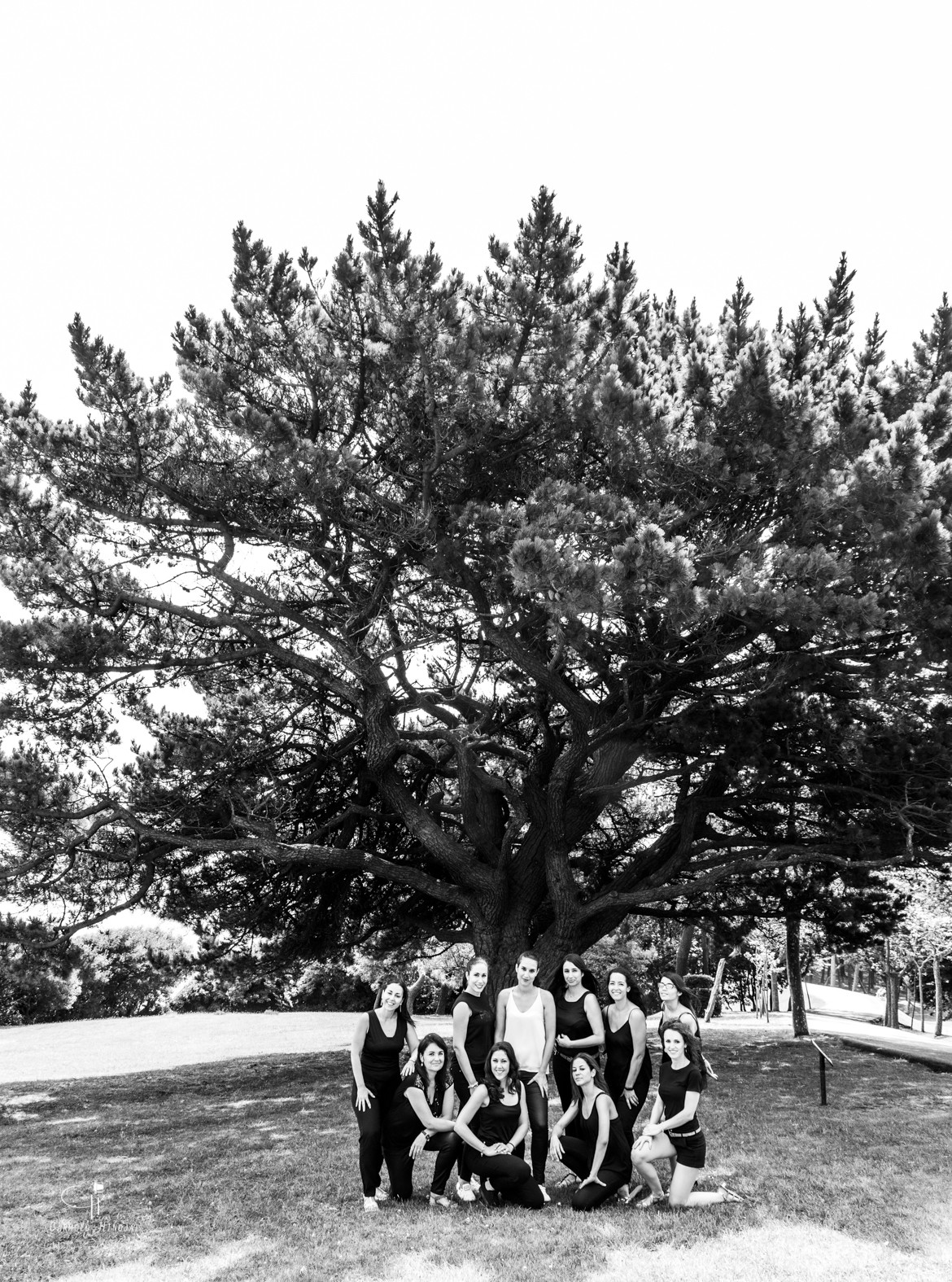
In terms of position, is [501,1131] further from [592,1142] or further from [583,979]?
[583,979]

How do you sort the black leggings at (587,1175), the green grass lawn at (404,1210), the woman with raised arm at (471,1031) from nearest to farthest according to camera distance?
the green grass lawn at (404,1210)
the black leggings at (587,1175)
the woman with raised arm at (471,1031)

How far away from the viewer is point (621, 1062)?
20.7 ft

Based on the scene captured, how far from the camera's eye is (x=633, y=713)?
10289 mm

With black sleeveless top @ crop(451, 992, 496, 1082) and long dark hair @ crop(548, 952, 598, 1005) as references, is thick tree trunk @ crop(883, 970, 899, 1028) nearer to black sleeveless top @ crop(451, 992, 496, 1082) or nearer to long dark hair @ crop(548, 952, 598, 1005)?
long dark hair @ crop(548, 952, 598, 1005)

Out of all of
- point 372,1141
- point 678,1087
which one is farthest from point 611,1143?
point 372,1141

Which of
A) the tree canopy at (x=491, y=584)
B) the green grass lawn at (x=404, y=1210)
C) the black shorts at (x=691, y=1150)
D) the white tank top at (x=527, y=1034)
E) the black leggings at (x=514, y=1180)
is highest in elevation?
the tree canopy at (x=491, y=584)

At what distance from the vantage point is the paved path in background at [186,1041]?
14.0 metres

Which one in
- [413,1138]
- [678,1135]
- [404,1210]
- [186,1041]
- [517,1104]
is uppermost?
[517,1104]

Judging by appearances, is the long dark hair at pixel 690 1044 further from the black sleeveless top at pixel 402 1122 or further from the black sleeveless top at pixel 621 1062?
the black sleeveless top at pixel 402 1122

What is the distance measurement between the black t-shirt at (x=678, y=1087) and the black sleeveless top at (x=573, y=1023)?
0.67 meters

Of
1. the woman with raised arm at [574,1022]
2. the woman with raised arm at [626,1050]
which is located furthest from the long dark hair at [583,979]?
the woman with raised arm at [626,1050]

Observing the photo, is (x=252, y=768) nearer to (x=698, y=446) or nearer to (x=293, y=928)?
(x=293, y=928)

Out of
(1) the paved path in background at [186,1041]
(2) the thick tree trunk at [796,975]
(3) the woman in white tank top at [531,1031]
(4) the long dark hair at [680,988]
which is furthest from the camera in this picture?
(2) the thick tree trunk at [796,975]

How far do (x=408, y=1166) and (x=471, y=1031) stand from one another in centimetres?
87
